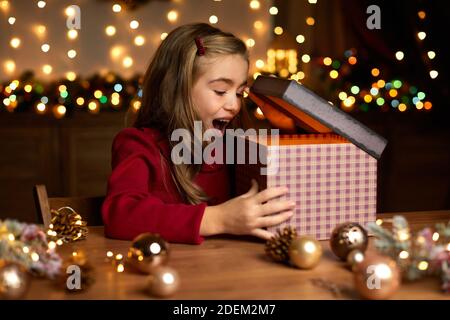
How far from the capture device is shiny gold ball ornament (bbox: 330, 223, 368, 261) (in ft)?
3.44

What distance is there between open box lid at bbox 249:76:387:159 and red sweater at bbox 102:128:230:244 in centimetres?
26

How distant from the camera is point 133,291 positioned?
3.02ft

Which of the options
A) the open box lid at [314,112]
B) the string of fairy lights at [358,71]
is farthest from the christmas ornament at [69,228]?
the string of fairy lights at [358,71]

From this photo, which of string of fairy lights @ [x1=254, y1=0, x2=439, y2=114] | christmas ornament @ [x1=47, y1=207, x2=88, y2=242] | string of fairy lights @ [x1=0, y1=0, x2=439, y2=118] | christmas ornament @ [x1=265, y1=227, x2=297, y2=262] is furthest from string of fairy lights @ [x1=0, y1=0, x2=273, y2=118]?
christmas ornament @ [x1=265, y1=227, x2=297, y2=262]

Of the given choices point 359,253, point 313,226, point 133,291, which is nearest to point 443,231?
point 359,253

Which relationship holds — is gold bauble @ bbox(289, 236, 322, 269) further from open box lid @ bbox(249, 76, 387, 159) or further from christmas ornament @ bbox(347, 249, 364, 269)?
open box lid @ bbox(249, 76, 387, 159)

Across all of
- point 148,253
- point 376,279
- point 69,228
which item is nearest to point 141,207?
point 69,228

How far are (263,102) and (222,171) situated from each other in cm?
22

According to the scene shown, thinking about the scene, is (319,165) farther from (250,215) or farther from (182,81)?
(182,81)

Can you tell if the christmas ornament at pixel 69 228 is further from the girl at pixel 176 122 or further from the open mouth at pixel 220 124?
the open mouth at pixel 220 124

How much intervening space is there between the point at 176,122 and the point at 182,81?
0.10m

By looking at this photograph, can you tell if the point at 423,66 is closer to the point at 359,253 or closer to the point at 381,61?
the point at 381,61

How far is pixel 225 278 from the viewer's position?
976 millimetres

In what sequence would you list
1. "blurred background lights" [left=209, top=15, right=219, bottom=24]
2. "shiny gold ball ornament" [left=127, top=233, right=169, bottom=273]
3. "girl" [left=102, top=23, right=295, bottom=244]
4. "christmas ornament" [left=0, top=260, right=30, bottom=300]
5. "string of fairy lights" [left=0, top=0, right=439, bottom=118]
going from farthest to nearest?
"blurred background lights" [left=209, top=15, right=219, bottom=24], "string of fairy lights" [left=0, top=0, right=439, bottom=118], "girl" [left=102, top=23, right=295, bottom=244], "shiny gold ball ornament" [left=127, top=233, right=169, bottom=273], "christmas ornament" [left=0, top=260, right=30, bottom=300]
